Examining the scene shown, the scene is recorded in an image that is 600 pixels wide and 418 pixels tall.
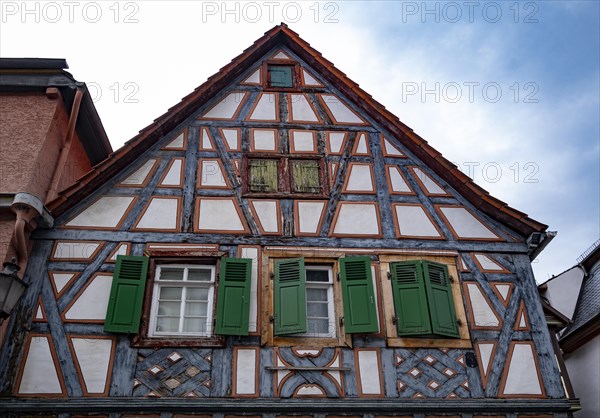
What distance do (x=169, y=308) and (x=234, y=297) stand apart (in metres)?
0.98

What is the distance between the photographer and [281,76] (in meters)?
12.1

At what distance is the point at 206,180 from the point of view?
1044cm

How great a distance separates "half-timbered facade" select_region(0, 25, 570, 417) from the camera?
855 cm

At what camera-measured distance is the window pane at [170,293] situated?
9.41 metres

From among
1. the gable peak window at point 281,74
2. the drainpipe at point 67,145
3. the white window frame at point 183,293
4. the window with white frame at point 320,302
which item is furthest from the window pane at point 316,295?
the drainpipe at point 67,145

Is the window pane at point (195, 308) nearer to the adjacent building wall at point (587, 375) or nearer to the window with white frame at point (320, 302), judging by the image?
the window with white frame at point (320, 302)

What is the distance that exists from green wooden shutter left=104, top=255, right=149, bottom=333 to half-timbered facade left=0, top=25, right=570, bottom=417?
0.03 meters

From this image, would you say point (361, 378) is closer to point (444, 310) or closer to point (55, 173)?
point (444, 310)

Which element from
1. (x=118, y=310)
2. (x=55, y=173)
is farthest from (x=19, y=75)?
(x=118, y=310)

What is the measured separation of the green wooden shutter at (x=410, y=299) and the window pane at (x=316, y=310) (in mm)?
1039

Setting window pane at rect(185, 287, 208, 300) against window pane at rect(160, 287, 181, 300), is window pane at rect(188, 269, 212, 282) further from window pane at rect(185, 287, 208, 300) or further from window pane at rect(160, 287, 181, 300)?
window pane at rect(160, 287, 181, 300)

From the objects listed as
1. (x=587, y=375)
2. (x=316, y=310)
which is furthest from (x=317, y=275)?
(x=587, y=375)

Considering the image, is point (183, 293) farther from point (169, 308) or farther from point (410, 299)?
point (410, 299)

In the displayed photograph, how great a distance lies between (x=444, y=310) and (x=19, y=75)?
7.94m
